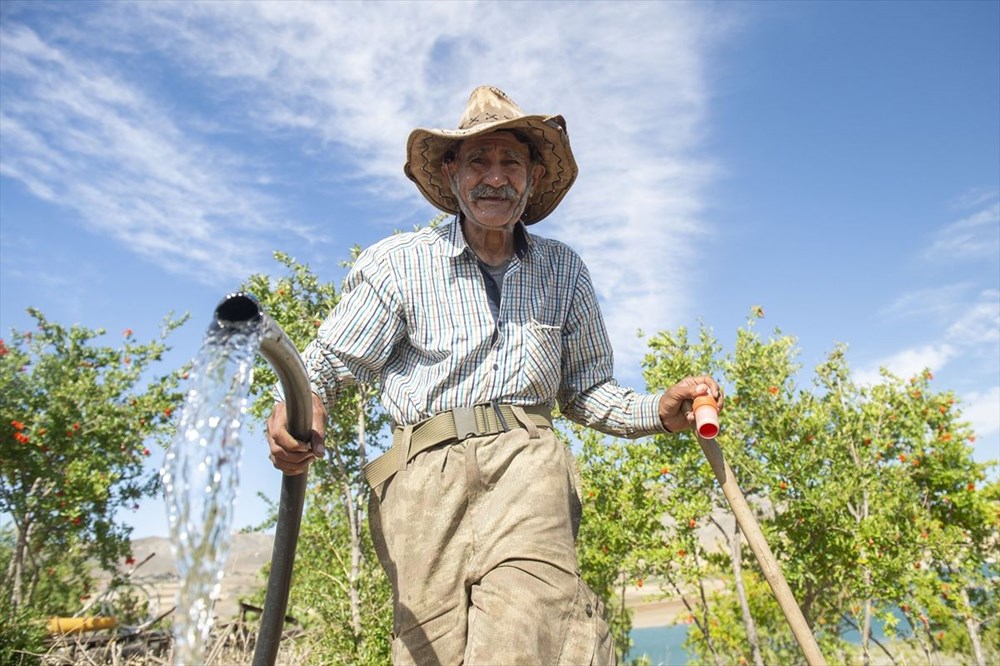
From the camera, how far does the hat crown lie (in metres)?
2.83

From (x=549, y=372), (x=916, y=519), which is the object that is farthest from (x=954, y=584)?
(x=549, y=372)

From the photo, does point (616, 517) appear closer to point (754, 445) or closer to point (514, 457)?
point (754, 445)

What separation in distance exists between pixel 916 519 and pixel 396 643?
11.5 metres

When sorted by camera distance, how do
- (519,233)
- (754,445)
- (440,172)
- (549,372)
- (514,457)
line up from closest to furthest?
(514,457)
(549,372)
(519,233)
(440,172)
(754,445)

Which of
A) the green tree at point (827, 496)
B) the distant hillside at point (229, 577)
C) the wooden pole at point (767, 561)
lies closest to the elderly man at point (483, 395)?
the wooden pole at point (767, 561)

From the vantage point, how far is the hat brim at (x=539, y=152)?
9.18ft

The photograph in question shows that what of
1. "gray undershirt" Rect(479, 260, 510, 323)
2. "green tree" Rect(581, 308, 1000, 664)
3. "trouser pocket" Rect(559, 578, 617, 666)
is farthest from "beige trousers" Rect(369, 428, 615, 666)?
"green tree" Rect(581, 308, 1000, 664)

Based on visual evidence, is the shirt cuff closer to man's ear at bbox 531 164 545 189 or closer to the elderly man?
the elderly man

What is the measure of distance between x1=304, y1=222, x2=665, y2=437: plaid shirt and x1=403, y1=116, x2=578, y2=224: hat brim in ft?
1.05

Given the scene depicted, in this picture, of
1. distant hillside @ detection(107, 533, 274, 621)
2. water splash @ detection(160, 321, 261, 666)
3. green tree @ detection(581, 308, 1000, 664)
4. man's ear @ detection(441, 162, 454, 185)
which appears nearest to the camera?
water splash @ detection(160, 321, 261, 666)

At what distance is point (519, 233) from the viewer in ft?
9.68

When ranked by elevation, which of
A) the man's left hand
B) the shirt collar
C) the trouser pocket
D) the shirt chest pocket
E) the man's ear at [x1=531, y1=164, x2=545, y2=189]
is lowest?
the trouser pocket

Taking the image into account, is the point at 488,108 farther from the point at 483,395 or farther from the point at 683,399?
the point at 683,399

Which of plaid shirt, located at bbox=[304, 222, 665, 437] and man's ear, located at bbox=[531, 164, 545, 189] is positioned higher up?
man's ear, located at bbox=[531, 164, 545, 189]
